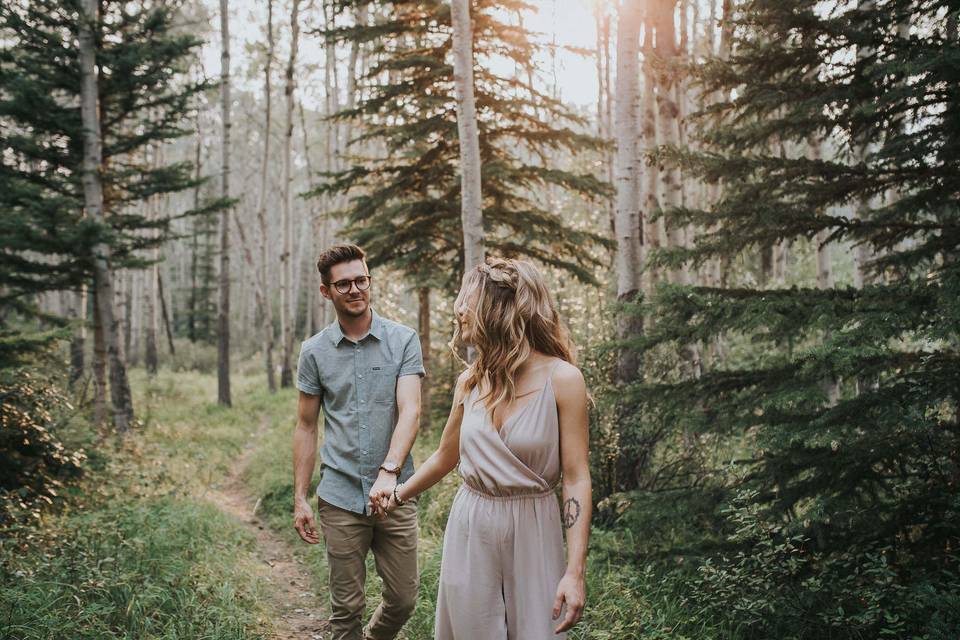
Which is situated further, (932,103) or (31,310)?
(31,310)

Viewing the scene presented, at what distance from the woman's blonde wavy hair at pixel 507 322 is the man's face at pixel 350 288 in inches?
48.7

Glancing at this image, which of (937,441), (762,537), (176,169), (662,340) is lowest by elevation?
(762,537)

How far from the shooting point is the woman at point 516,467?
2426 mm

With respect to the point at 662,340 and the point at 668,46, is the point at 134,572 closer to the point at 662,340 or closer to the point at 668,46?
the point at 662,340

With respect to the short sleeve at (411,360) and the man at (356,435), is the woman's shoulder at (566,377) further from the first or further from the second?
the short sleeve at (411,360)

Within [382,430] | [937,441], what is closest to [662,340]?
[937,441]

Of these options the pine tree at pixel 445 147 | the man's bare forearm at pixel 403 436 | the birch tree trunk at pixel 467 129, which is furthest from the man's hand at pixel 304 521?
the pine tree at pixel 445 147

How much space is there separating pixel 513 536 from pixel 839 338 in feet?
7.37

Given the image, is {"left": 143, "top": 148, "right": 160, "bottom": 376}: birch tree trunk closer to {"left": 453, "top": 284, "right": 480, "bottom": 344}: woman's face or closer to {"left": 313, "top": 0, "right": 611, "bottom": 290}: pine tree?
{"left": 313, "top": 0, "right": 611, "bottom": 290}: pine tree

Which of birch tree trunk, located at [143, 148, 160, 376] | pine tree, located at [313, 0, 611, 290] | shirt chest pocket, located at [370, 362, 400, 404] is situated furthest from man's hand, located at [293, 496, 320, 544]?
birch tree trunk, located at [143, 148, 160, 376]

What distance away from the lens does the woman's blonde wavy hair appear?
249cm

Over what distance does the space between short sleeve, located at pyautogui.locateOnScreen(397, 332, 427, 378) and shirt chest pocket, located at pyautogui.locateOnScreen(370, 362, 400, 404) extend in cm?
4

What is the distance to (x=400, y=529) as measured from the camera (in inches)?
145

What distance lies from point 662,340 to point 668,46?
5.38 meters
